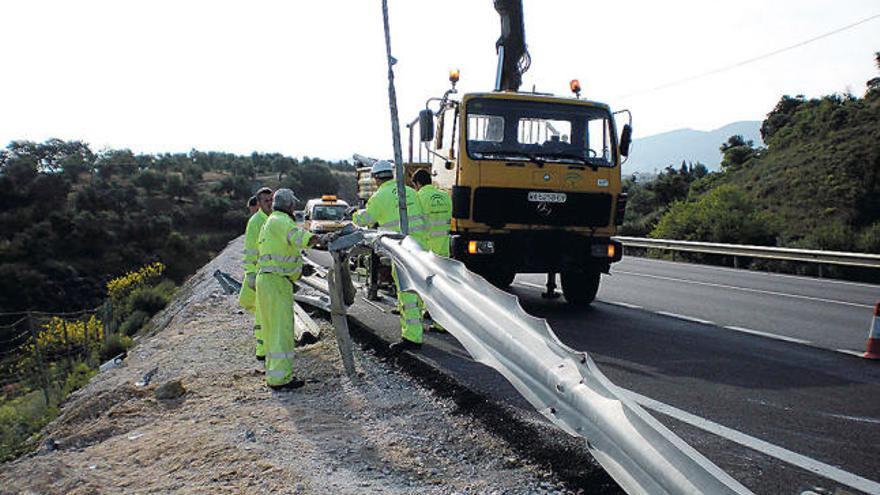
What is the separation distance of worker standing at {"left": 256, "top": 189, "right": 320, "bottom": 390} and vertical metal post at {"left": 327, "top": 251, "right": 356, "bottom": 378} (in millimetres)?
338

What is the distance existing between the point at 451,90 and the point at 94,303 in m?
35.5

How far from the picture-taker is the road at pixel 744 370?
425cm

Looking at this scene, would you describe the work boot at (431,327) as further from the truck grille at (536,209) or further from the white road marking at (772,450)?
the white road marking at (772,450)

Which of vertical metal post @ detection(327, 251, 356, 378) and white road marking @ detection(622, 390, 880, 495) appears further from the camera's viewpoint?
vertical metal post @ detection(327, 251, 356, 378)

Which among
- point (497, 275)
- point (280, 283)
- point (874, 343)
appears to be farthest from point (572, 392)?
point (497, 275)

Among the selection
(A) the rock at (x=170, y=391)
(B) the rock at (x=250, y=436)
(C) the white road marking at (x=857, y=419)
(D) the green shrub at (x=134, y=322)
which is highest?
(C) the white road marking at (x=857, y=419)

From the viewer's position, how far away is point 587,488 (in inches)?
145

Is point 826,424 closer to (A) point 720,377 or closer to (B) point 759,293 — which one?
(A) point 720,377

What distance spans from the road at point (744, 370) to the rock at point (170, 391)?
2.30m

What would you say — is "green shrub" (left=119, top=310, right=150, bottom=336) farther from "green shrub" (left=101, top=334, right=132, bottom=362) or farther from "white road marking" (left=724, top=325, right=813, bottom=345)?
"white road marking" (left=724, top=325, right=813, bottom=345)

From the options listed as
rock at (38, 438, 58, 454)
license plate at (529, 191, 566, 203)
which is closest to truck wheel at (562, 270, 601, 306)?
license plate at (529, 191, 566, 203)

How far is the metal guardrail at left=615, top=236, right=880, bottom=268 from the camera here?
15.5m

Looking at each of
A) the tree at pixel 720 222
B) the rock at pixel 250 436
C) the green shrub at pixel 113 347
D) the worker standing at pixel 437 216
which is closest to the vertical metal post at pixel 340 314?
the rock at pixel 250 436

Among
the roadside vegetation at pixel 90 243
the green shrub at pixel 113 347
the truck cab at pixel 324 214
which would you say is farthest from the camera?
the truck cab at pixel 324 214
